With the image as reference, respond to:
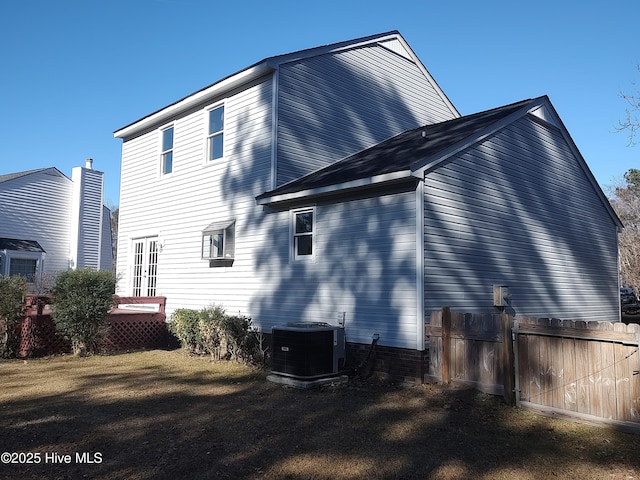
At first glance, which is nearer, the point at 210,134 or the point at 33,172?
the point at 210,134

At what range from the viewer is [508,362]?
7.25m

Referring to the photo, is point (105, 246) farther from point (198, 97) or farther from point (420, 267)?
point (420, 267)

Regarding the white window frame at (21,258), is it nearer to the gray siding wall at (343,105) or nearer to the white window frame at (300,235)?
the gray siding wall at (343,105)

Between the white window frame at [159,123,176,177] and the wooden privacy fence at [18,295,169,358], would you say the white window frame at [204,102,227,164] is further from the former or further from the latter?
the wooden privacy fence at [18,295,169,358]

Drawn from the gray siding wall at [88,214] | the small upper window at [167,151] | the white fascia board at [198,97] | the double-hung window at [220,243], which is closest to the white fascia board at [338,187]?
the double-hung window at [220,243]

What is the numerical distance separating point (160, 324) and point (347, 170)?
24.3 ft

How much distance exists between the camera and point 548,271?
12.2 meters

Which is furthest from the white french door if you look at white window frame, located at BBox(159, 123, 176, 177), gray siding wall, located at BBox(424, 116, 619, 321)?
gray siding wall, located at BBox(424, 116, 619, 321)

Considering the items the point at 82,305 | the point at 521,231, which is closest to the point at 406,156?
the point at 521,231

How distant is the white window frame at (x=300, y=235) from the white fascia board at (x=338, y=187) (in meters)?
0.39

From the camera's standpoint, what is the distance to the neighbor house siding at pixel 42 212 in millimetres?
22812

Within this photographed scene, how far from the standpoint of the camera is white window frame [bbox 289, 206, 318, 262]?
10656mm

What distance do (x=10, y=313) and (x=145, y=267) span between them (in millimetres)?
4618

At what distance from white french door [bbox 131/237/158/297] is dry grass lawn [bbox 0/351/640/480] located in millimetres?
6531
